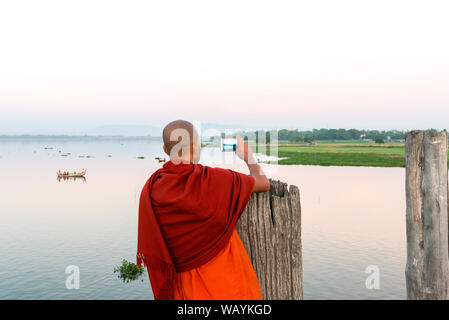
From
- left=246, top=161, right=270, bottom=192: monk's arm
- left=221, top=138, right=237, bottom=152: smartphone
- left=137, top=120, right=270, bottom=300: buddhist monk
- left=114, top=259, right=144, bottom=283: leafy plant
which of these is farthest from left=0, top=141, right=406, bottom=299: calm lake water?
left=137, top=120, right=270, bottom=300: buddhist monk

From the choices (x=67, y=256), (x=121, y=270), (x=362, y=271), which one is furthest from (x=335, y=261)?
(x=67, y=256)

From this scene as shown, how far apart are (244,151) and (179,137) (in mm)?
513

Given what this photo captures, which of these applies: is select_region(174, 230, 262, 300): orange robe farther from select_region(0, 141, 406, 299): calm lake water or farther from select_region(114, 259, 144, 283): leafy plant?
select_region(114, 259, 144, 283): leafy plant

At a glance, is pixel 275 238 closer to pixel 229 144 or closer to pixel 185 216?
pixel 185 216

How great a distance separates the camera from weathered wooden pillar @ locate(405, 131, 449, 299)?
3227 mm

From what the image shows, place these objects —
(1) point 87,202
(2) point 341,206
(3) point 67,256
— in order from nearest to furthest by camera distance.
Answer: (3) point 67,256
(2) point 341,206
(1) point 87,202

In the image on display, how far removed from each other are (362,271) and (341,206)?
13736mm

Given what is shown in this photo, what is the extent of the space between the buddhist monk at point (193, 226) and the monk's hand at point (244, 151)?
0.16 m

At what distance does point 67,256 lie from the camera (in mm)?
20812

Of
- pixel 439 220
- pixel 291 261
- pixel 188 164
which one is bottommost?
pixel 291 261

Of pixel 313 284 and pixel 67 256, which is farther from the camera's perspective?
pixel 67 256

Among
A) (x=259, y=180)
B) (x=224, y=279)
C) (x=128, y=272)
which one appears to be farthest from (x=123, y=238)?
(x=259, y=180)

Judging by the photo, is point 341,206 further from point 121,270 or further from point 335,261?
point 121,270

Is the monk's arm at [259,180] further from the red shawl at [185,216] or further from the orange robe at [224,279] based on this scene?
the orange robe at [224,279]
